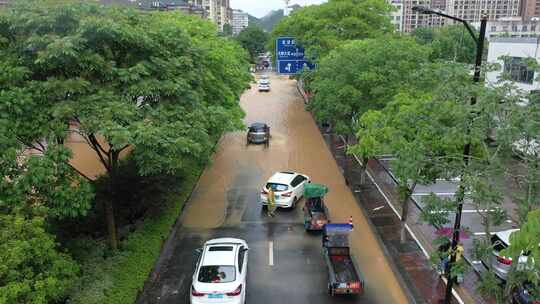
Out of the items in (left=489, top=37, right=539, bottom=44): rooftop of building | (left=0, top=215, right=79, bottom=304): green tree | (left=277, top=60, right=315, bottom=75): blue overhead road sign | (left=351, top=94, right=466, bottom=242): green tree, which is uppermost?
(left=489, top=37, right=539, bottom=44): rooftop of building

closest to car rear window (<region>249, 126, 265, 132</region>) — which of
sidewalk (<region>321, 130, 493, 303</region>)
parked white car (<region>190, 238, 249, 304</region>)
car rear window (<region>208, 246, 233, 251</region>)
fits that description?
sidewalk (<region>321, 130, 493, 303</region>)

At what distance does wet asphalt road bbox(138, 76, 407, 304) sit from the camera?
1259 cm

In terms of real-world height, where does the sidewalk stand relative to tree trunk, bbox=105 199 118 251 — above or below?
below

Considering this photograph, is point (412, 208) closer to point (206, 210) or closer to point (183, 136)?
point (206, 210)

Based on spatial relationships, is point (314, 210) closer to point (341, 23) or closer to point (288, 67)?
point (288, 67)

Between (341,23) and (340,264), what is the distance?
23.3m

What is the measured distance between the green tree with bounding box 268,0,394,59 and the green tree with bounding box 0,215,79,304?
24.5m

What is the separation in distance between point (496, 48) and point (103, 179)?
86.0 ft

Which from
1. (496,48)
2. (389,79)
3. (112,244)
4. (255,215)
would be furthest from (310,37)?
(112,244)

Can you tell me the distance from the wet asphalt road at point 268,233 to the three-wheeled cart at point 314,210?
411 millimetres

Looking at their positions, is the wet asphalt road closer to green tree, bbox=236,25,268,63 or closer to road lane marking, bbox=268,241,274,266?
road lane marking, bbox=268,241,274,266

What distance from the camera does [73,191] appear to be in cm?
1049

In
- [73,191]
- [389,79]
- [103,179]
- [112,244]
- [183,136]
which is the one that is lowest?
[112,244]

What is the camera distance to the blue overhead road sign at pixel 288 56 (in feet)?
73.3
